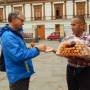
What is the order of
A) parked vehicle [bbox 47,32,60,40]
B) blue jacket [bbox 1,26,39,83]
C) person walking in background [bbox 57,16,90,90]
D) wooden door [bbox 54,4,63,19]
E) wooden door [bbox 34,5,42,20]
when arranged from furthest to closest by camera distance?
wooden door [bbox 34,5,42,20], wooden door [bbox 54,4,63,19], parked vehicle [bbox 47,32,60,40], person walking in background [bbox 57,16,90,90], blue jacket [bbox 1,26,39,83]

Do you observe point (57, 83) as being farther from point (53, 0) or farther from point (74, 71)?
point (53, 0)

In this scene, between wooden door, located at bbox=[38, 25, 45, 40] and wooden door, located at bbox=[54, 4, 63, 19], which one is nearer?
wooden door, located at bbox=[54, 4, 63, 19]

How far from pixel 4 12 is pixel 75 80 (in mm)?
63269

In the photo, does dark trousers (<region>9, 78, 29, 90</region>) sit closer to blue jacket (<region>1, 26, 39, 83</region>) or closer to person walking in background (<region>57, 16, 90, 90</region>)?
blue jacket (<region>1, 26, 39, 83</region>)

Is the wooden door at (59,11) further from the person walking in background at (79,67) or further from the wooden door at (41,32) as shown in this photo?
the person walking in background at (79,67)

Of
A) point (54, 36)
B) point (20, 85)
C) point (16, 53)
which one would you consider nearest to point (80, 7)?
point (54, 36)

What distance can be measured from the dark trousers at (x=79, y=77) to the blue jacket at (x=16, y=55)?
1.89ft

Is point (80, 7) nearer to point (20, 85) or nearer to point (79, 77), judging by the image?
point (79, 77)

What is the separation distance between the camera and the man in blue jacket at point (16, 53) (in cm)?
Answer: 573

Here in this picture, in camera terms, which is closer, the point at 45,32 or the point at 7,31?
the point at 7,31

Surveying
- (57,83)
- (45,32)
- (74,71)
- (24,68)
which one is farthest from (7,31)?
(45,32)

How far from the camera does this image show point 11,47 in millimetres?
5746

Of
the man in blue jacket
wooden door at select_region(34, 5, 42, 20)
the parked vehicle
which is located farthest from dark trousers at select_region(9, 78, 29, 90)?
wooden door at select_region(34, 5, 42, 20)

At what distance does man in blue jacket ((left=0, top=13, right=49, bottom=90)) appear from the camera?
5727mm
